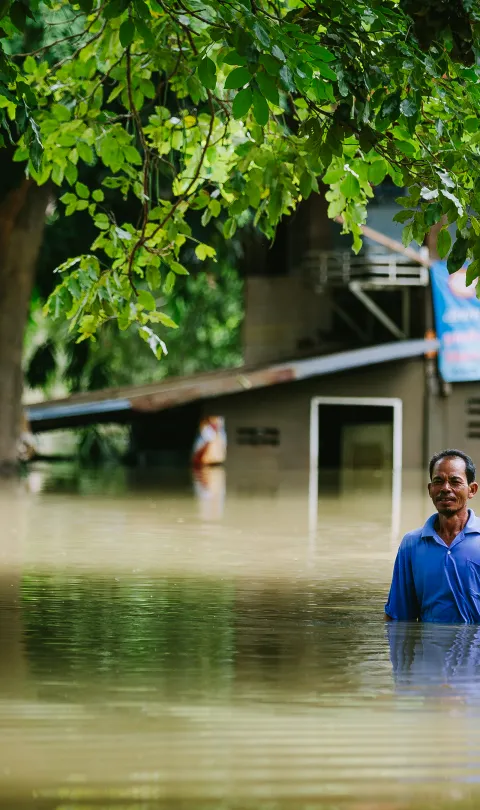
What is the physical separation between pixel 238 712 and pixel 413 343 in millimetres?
24502

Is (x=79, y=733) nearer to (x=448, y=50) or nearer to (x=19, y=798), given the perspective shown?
(x=19, y=798)

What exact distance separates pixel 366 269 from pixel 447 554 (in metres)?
→ 22.4

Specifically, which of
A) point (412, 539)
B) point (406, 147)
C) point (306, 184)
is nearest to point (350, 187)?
point (306, 184)

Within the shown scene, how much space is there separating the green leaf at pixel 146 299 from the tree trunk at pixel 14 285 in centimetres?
1653

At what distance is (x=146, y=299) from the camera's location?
374 inches

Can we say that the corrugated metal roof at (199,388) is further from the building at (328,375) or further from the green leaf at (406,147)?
the green leaf at (406,147)

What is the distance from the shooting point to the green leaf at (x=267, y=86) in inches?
272

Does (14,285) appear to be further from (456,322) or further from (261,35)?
(261,35)

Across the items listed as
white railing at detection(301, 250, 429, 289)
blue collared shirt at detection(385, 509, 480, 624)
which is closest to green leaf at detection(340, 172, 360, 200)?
blue collared shirt at detection(385, 509, 480, 624)

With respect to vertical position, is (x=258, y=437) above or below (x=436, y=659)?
above

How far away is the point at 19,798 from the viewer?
16.7ft

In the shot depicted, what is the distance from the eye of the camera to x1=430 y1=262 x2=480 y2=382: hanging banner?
99.5 feet

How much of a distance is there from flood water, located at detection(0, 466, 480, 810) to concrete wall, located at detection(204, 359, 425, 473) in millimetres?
16758

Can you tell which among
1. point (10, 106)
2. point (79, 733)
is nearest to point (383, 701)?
Result: point (79, 733)
